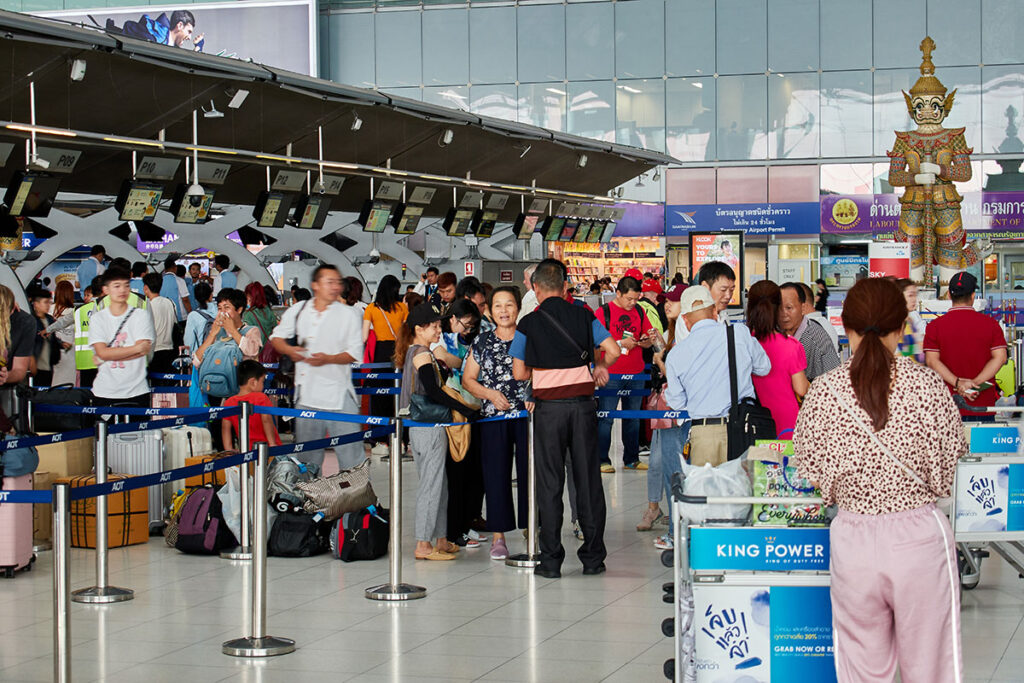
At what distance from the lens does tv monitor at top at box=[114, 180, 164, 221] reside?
1444cm

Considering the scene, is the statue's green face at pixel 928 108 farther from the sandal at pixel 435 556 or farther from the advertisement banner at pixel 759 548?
the advertisement banner at pixel 759 548

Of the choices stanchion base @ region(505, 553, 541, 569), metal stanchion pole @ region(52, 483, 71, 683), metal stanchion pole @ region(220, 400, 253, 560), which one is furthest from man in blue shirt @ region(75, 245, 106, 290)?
metal stanchion pole @ region(52, 483, 71, 683)

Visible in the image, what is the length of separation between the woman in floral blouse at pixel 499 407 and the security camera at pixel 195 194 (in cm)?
A: 711

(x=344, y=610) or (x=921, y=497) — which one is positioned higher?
(x=921, y=497)

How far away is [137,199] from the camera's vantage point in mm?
14578

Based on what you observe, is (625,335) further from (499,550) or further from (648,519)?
(499,550)

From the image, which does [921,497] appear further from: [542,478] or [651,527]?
[651,527]

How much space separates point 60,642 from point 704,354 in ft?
11.7

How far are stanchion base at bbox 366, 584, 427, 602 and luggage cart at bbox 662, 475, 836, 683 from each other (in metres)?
3.19

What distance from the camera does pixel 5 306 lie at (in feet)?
25.8

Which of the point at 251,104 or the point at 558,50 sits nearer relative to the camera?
the point at 251,104

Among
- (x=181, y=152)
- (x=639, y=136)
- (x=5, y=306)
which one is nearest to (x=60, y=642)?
(x=5, y=306)

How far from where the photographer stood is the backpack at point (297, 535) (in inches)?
334

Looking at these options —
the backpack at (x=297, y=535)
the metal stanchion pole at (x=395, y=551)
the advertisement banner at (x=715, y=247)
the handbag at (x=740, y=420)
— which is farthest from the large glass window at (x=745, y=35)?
the metal stanchion pole at (x=395, y=551)
